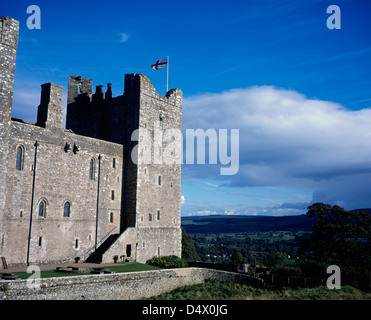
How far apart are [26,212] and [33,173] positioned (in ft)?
9.69

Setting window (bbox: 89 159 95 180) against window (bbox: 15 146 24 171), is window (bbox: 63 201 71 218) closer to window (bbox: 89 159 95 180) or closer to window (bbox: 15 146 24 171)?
window (bbox: 89 159 95 180)

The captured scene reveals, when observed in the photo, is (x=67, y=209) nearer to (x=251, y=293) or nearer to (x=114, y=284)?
(x=114, y=284)

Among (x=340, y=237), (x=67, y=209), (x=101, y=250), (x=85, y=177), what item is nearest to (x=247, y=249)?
(x=340, y=237)

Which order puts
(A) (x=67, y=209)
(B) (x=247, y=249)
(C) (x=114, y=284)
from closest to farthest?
(C) (x=114, y=284) < (A) (x=67, y=209) < (B) (x=247, y=249)

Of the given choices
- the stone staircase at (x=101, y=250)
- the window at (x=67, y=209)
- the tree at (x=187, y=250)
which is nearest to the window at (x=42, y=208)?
the window at (x=67, y=209)

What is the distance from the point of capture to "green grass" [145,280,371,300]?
28.4 m

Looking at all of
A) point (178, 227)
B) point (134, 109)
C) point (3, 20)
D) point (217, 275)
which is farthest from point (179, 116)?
point (3, 20)

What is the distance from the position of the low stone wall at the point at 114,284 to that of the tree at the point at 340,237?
14.8 m

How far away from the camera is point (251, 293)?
30.8m

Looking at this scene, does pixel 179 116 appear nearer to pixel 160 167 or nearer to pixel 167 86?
pixel 167 86

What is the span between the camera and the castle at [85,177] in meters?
27.4

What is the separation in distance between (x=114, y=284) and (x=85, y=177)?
10630 millimetres

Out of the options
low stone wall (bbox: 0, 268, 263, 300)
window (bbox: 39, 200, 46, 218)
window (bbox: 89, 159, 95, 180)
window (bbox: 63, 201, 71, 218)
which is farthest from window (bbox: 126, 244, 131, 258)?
window (bbox: 39, 200, 46, 218)

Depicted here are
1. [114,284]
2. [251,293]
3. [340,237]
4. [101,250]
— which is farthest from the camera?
[340,237]
